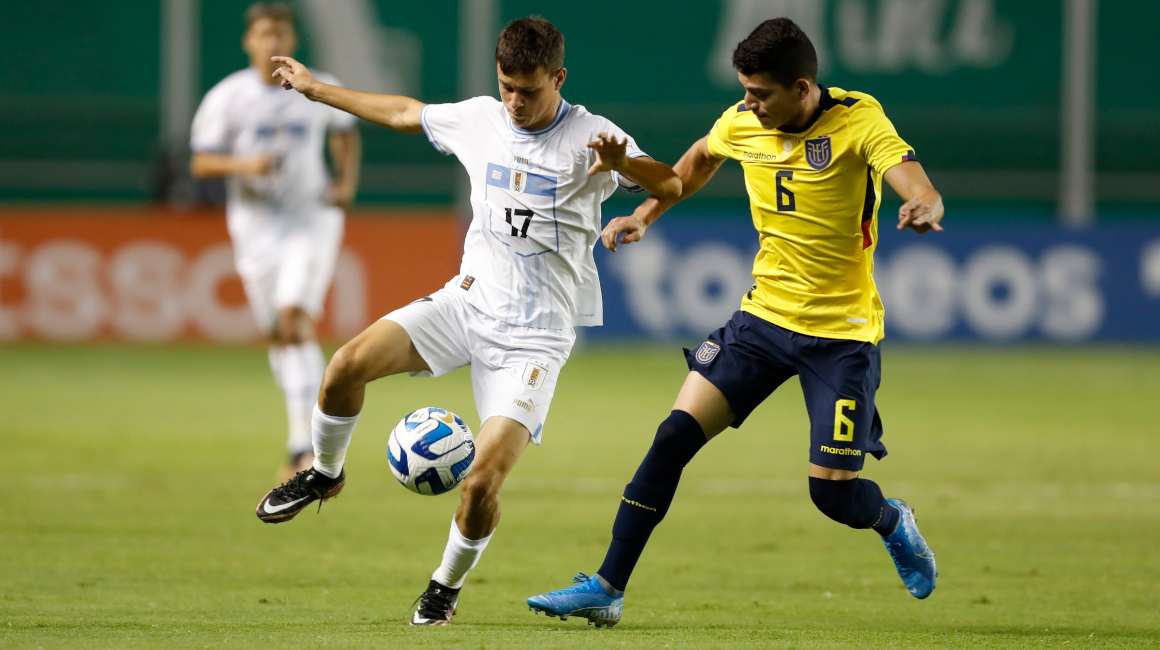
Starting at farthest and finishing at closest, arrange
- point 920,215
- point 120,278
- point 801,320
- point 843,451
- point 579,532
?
point 120,278 → point 579,532 → point 801,320 → point 843,451 → point 920,215

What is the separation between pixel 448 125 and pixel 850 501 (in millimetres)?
2231

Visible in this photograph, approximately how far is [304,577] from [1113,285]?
14134mm

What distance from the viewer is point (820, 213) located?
5.41 metres

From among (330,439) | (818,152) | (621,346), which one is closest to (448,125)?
(330,439)

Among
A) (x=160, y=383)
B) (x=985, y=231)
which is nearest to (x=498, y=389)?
(x=160, y=383)

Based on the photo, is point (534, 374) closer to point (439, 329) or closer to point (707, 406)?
point (439, 329)

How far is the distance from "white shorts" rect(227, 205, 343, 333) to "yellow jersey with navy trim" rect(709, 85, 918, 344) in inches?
163

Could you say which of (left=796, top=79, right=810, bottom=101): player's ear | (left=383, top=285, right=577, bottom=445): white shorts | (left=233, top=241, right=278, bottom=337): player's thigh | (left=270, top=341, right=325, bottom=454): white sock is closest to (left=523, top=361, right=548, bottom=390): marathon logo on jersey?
(left=383, top=285, right=577, bottom=445): white shorts

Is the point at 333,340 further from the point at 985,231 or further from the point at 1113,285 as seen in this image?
the point at 1113,285

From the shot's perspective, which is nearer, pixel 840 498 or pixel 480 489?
pixel 480 489

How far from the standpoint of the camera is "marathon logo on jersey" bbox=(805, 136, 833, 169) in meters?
5.33

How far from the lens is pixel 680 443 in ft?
17.7

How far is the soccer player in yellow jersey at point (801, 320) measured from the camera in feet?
17.2

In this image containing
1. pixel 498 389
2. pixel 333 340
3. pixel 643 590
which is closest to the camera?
pixel 498 389
